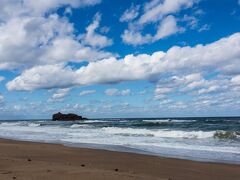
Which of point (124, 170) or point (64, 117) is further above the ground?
point (64, 117)

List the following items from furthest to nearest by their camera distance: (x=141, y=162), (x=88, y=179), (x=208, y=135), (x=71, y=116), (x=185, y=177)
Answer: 1. (x=71, y=116)
2. (x=208, y=135)
3. (x=141, y=162)
4. (x=185, y=177)
5. (x=88, y=179)

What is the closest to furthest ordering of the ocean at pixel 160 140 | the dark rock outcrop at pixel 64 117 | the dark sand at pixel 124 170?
1. the dark sand at pixel 124 170
2. the ocean at pixel 160 140
3. the dark rock outcrop at pixel 64 117

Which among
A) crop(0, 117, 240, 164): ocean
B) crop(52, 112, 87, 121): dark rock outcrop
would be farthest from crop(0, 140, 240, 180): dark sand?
crop(52, 112, 87, 121): dark rock outcrop

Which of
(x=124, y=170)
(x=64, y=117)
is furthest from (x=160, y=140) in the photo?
(x=64, y=117)

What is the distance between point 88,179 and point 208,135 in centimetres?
1944

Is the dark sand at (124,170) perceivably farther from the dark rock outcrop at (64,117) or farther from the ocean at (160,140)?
the dark rock outcrop at (64,117)

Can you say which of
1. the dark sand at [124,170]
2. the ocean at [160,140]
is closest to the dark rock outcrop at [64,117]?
the ocean at [160,140]

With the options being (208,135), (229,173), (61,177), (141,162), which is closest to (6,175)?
(61,177)

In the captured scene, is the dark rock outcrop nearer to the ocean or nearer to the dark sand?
the ocean

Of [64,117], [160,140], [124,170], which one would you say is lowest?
[124,170]

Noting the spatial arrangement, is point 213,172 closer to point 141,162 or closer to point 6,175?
point 141,162

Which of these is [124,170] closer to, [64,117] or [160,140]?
[160,140]

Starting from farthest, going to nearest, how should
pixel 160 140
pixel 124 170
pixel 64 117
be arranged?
1. pixel 64 117
2. pixel 160 140
3. pixel 124 170

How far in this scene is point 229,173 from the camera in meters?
8.62
